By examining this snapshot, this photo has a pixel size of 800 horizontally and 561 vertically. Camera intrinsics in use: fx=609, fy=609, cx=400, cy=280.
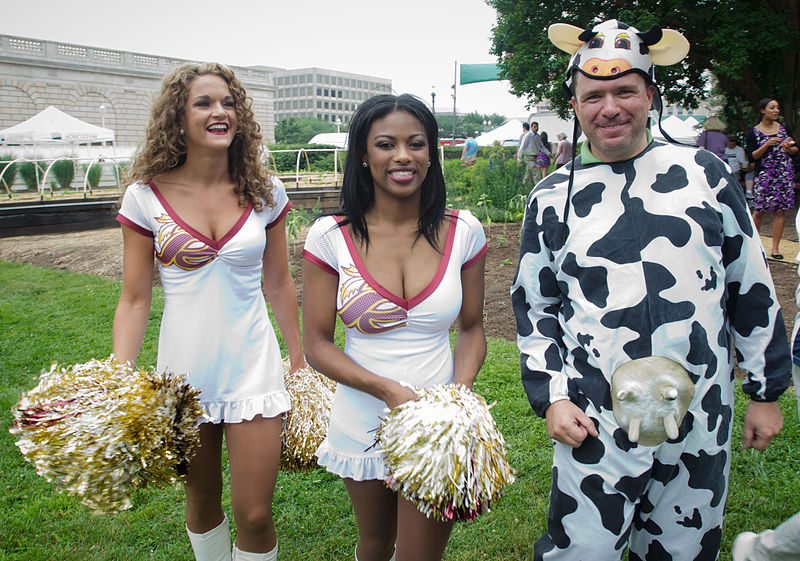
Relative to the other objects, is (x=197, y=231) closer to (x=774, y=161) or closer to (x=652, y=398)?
(x=652, y=398)

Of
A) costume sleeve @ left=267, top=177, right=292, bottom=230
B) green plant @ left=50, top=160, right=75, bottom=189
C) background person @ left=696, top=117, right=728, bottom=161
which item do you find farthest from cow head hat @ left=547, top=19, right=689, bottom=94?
green plant @ left=50, top=160, right=75, bottom=189

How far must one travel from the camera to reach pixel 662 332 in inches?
73.1

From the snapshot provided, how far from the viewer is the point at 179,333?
8.16 ft

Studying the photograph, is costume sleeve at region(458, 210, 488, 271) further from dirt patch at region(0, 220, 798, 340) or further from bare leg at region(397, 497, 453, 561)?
dirt patch at region(0, 220, 798, 340)

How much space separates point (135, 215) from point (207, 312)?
0.49 m

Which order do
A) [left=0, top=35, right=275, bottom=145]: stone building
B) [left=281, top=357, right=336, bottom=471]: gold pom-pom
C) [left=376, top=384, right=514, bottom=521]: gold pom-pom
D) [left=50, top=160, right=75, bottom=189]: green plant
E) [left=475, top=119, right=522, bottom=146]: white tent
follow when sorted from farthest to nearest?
1. [left=0, top=35, right=275, bottom=145]: stone building
2. [left=475, top=119, right=522, bottom=146]: white tent
3. [left=50, top=160, right=75, bottom=189]: green plant
4. [left=281, top=357, right=336, bottom=471]: gold pom-pom
5. [left=376, top=384, right=514, bottom=521]: gold pom-pom

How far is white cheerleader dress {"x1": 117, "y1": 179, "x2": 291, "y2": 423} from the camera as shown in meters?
2.46

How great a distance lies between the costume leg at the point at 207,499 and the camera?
255 centimetres

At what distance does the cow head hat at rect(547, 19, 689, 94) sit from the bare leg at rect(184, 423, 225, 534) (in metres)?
2.00

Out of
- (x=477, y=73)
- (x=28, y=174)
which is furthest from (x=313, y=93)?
(x=28, y=174)

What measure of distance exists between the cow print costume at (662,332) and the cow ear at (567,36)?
1.50 feet

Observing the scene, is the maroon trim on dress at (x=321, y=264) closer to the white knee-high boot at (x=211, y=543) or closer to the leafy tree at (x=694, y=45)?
the white knee-high boot at (x=211, y=543)

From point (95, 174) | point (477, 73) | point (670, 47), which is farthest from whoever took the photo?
point (477, 73)

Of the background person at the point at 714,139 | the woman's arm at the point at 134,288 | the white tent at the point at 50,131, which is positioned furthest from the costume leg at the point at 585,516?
the white tent at the point at 50,131
